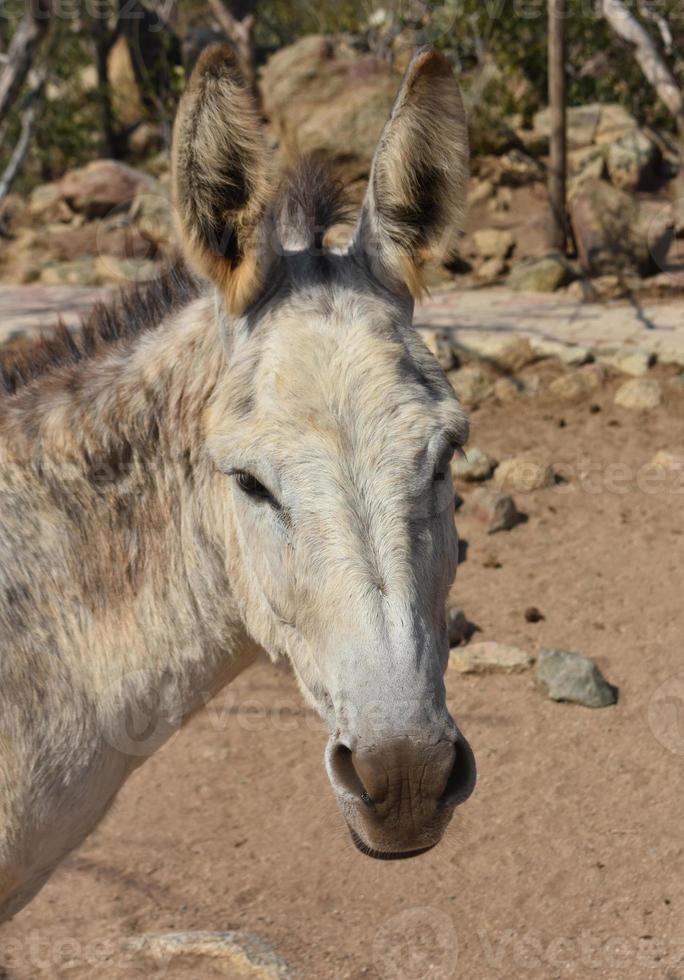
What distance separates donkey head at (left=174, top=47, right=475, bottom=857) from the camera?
82.4 inches

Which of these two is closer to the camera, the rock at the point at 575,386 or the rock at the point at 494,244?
the rock at the point at 575,386

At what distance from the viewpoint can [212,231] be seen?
250 centimetres

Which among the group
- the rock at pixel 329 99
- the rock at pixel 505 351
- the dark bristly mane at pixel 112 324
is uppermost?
the dark bristly mane at pixel 112 324

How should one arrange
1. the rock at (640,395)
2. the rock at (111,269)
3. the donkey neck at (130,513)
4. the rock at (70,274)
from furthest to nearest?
the rock at (70,274)
the rock at (111,269)
the rock at (640,395)
the donkey neck at (130,513)

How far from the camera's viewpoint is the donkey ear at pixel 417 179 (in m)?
2.43

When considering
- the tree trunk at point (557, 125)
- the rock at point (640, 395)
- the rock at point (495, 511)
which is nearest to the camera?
the rock at point (495, 511)

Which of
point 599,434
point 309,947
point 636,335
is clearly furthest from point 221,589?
point 636,335

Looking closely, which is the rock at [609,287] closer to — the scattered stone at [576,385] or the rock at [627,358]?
the rock at [627,358]

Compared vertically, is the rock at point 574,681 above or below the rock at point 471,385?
above

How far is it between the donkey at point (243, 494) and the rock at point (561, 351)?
6459 millimetres

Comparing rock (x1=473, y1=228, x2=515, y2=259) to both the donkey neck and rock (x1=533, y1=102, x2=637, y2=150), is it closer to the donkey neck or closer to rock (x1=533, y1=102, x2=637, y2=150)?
rock (x1=533, y1=102, x2=637, y2=150)

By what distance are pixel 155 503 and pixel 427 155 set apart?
43.9 inches

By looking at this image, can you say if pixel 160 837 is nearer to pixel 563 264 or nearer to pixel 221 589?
pixel 221 589

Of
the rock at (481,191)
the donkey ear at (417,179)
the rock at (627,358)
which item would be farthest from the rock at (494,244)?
the donkey ear at (417,179)
